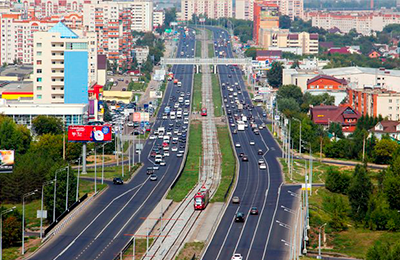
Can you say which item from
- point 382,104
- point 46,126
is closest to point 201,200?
point 46,126

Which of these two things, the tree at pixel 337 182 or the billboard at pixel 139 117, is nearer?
the tree at pixel 337 182

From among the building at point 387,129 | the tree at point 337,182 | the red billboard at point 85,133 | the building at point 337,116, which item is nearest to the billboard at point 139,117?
the building at point 337,116

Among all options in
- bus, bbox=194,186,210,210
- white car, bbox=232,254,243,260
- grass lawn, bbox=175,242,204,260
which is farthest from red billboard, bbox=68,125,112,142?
white car, bbox=232,254,243,260

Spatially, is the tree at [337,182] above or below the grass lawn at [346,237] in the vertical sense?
above

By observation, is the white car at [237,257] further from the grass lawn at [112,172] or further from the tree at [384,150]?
the tree at [384,150]

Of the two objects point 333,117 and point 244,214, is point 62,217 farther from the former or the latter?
point 333,117

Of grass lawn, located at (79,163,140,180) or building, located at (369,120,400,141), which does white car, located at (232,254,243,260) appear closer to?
grass lawn, located at (79,163,140,180)

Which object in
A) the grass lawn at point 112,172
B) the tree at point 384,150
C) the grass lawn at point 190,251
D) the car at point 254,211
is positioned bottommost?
the grass lawn at point 190,251
